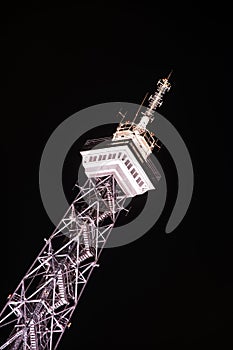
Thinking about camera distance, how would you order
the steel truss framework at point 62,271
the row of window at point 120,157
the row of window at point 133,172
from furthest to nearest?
the row of window at point 133,172 < the row of window at point 120,157 < the steel truss framework at point 62,271

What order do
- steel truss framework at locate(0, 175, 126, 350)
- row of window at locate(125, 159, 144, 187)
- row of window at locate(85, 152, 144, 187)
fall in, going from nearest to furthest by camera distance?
steel truss framework at locate(0, 175, 126, 350) → row of window at locate(85, 152, 144, 187) → row of window at locate(125, 159, 144, 187)

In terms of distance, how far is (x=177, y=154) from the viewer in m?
60.3

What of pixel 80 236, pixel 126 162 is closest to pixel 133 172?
pixel 126 162

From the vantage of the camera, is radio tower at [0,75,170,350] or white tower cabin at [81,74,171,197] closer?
→ radio tower at [0,75,170,350]

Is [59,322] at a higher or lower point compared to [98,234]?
lower

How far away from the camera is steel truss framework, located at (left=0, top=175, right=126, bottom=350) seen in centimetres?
4288

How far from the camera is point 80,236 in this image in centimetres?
4678

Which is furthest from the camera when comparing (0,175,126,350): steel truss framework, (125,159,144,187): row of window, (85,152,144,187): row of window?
(125,159,144,187): row of window

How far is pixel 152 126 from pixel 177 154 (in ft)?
25.6

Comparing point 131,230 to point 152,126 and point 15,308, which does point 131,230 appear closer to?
point 152,126

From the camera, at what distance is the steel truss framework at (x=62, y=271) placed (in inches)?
1688

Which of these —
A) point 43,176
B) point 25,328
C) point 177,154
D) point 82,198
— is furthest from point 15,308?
point 177,154

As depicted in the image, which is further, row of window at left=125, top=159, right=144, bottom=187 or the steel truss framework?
row of window at left=125, top=159, right=144, bottom=187

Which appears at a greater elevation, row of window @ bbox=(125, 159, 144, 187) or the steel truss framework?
row of window @ bbox=(125, 159, 144, 187)
